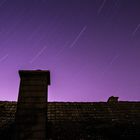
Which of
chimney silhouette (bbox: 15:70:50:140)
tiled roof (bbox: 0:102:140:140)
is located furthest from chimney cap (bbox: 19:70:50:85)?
tiled roof (bbox: 0:102:140:140)

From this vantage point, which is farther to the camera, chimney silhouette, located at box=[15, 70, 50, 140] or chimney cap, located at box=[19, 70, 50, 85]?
chimney cap, located at box=[19, 70, 50, 85]

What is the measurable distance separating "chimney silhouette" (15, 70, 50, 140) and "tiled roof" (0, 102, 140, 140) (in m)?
0.67

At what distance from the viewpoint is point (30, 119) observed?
5660 mm

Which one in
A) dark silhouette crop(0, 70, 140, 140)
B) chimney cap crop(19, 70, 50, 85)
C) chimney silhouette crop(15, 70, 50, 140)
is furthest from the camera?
chimney cap crop(19, 70, 50, 85)

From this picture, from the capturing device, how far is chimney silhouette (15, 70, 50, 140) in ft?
17.8

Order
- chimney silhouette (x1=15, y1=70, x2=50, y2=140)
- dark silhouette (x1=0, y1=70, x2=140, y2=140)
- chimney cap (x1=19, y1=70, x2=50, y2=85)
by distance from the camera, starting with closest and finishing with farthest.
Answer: chimney silhouette (x1=15, y1=70, x2=50, y2=140)
dark silhouette (x1=0, y1=70, x2=140, y2=140)
chimney cap (x1=19, y1=70, x2=50, y2=85)

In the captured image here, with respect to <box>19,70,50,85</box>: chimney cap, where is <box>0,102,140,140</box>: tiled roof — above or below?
below

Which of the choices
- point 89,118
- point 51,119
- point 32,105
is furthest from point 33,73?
point 89,118

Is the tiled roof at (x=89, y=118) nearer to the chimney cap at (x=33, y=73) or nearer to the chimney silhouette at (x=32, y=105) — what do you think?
the chimney silhouette at (x=32, y=105)

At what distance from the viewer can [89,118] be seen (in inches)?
315

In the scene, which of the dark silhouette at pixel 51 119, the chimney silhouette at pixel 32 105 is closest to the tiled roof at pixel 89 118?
the dark silhouette at pixel 51 119

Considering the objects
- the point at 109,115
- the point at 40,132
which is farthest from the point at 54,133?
the point at 109,115

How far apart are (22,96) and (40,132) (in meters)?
1.22

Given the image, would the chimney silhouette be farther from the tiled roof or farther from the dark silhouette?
the tiled roof
